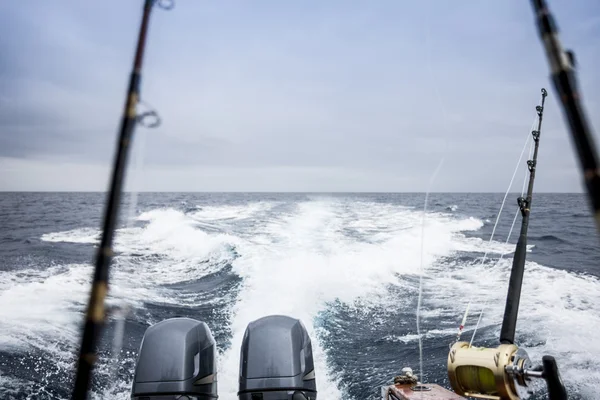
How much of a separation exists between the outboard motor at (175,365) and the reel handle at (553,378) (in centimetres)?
244

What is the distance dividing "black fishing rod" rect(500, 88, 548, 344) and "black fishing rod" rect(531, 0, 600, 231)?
202 centimetres

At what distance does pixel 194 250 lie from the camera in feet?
46.4

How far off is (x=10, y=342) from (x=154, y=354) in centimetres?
421

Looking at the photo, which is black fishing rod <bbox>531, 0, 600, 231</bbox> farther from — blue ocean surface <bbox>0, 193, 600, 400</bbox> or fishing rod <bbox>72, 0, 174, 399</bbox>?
blue ocean surface <bbox>0, 193, 600, 400</bbox>

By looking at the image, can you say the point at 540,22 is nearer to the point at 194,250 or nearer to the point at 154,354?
the point at 154,354

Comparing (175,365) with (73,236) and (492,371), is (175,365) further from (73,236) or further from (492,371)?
(73,236)

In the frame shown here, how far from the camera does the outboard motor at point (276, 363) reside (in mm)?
3451

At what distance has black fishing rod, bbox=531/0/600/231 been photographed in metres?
0.88

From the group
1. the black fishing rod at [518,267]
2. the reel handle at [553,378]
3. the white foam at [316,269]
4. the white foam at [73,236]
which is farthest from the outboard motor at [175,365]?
the white foam at [73,236]

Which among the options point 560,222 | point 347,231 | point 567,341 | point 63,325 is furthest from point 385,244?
point 560,222

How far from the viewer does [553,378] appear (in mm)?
1783

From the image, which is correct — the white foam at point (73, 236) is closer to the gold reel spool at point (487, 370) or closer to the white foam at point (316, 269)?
the white foam at point (316, 269)

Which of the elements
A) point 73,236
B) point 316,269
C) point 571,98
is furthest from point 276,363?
point 73,236

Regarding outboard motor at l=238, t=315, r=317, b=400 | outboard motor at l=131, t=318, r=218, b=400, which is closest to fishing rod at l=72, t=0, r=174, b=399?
outboard motor at l=131, t=318, r=218, b=400
